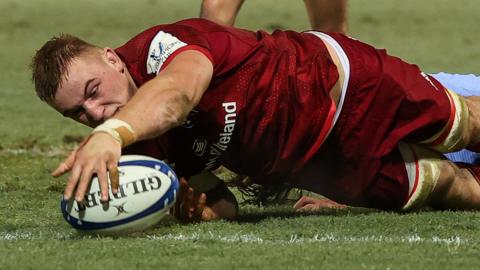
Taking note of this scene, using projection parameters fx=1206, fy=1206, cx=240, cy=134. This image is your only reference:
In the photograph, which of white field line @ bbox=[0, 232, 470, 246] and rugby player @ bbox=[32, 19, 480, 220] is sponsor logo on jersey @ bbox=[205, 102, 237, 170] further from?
white field line @ bbox=[0, 232, 470, 246]

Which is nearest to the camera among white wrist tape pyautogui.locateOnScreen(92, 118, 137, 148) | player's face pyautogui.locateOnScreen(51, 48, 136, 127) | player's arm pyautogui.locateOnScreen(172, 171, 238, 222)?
white wrist tape pyautogui.locateOnScreen(92, 118, 137, 148)

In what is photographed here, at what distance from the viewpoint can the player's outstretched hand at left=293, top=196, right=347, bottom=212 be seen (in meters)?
5.11

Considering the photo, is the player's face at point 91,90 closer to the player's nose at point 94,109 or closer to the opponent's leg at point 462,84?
the player's nose at point 94,109

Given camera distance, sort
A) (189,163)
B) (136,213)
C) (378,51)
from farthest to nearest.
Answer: (378,51) → (189,163) → (136,213)

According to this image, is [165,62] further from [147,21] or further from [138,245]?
[147,21]

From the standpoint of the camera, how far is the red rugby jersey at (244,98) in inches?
169

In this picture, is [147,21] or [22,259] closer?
[22,259]

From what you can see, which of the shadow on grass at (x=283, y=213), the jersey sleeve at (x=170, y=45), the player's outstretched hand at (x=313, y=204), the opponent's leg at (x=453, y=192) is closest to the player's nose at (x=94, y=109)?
the jersey sleeve at (x=170, y=45)

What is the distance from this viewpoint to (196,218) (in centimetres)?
454

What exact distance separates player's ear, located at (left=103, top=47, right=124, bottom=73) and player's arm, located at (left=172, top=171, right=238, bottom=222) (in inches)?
20.1

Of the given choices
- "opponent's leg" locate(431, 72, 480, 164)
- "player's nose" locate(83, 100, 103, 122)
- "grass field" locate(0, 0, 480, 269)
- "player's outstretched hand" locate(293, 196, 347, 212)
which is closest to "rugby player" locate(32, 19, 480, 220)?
"player's nose" locate(83, 100, 103, 122)

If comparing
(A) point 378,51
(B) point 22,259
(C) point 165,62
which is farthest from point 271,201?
(B) point 22,259

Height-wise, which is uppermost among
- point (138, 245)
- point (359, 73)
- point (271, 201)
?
point (359, 73)

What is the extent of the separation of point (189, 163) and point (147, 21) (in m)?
11.3
